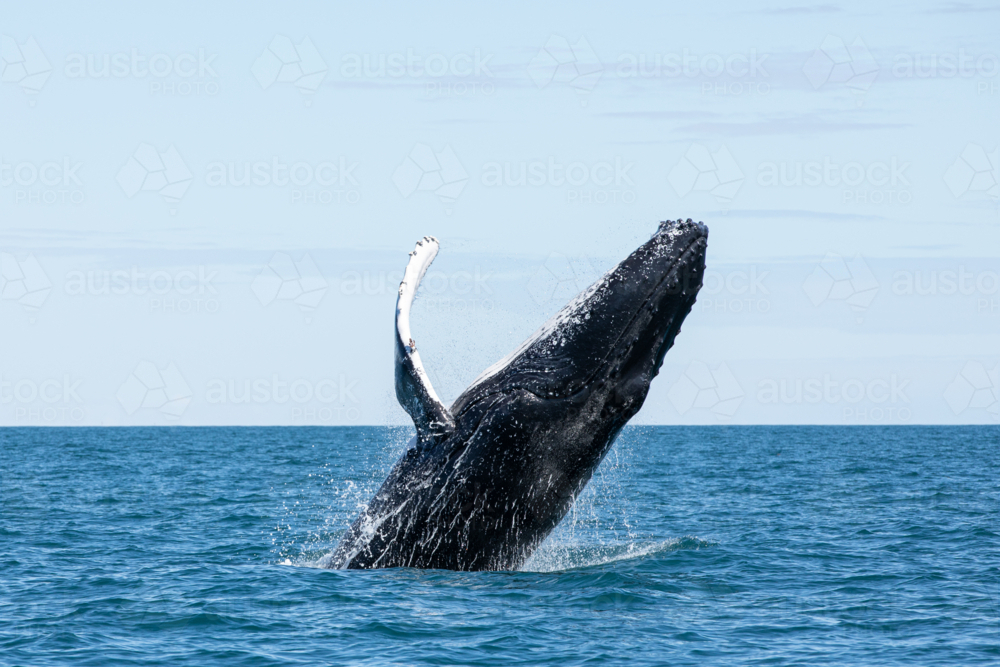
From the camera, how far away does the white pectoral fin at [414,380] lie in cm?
1014

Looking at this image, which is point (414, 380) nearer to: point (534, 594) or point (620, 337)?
point (620, 337)

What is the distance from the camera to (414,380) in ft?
33.3

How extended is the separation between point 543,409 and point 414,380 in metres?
1.18

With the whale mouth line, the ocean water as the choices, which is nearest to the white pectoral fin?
the whale mouth line

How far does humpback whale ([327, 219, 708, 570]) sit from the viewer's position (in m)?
10.4

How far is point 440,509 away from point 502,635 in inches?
48.5

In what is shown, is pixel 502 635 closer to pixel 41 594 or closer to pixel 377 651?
pixel 377 651

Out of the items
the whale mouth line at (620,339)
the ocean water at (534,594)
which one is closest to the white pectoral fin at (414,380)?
the whale mouth line at (620,339)

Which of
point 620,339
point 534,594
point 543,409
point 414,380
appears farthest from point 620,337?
point 534,594

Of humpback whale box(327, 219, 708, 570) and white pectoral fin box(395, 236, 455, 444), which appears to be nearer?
white pectoral fin box(395, 236, 455, 444)

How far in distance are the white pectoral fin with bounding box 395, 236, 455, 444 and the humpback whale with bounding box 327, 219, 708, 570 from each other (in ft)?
0.04

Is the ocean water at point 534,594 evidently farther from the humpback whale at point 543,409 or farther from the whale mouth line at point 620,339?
the whale mouth line at point 620,339

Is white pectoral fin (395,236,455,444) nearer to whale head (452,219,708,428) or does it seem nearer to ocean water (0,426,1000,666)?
whale head (452,219,708,428)

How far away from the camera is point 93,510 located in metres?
26.1
